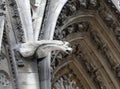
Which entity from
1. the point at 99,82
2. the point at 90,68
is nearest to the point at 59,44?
the point at 90,68

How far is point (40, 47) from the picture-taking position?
752 cm

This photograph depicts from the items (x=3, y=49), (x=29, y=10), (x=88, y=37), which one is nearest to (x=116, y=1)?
(x=88, y=37)

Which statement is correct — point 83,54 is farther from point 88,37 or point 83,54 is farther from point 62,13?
point 62,13

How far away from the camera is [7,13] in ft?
25.1

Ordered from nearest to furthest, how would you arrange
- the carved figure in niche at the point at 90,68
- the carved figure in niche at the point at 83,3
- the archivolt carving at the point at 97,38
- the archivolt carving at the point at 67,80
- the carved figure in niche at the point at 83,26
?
the carved figure in niche at the point at 83,3, the archivolt carving at the point at 97,38, the carved figure in niche at the point at 83,26, the archivolt carving at the point at 67,80, the carved figure in niche at the point at 90,68

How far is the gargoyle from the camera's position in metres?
7.50

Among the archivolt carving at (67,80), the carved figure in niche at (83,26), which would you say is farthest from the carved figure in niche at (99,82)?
the carved figure in niche at (83,26)

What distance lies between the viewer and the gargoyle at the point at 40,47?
7.50 meters

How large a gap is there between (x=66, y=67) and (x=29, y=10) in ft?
8.77

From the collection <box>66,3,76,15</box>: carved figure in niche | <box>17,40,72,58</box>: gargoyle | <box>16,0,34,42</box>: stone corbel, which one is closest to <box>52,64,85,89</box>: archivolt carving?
<box>66,3,76,15</box>: carved figure in niche

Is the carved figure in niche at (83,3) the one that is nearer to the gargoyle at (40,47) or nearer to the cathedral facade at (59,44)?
the cathedral facade at (59,44)

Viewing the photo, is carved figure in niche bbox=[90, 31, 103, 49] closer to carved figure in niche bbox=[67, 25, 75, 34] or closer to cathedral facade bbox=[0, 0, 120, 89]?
cathedral facade bbox=[0, 0, 120, 89]

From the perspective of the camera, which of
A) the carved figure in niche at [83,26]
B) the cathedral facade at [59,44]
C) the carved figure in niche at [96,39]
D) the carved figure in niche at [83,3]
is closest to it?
the cathedral facade at [59,44]

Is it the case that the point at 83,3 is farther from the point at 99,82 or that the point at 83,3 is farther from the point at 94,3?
the point at 99,82
